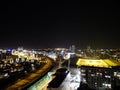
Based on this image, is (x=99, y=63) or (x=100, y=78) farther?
(x=99, y=63)

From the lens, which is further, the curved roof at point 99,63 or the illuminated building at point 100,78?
the curved roof at point 99,63

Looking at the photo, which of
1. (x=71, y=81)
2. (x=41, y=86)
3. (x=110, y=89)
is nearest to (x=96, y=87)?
(x=110, y=89)

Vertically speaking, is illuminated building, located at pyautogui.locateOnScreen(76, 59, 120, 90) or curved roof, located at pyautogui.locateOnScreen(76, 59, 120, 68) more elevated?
curved roof, located at pyautogui.locateOnScreen(76, 59, 120, 68)

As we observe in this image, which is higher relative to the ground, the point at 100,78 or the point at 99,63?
the point at 99,63

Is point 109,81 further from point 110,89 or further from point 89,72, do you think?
point 89,72

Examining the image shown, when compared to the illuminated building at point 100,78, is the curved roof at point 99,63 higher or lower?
higher

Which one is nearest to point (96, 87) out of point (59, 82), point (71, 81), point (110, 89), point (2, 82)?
point (110, 89)

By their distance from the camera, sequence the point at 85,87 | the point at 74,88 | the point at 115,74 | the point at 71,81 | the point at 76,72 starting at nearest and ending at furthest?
1. the point at 85,87
2. the point at 74,88
3. the point at 71,81
4. the point at 115,74
5. the point at 76,72

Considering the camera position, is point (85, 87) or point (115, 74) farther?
point (115, 74)

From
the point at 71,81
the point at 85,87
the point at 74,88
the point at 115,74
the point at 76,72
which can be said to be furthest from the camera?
the point at 76,72

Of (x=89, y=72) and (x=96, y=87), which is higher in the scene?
(x=89, y=72)

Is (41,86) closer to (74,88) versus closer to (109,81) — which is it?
(74,88)
